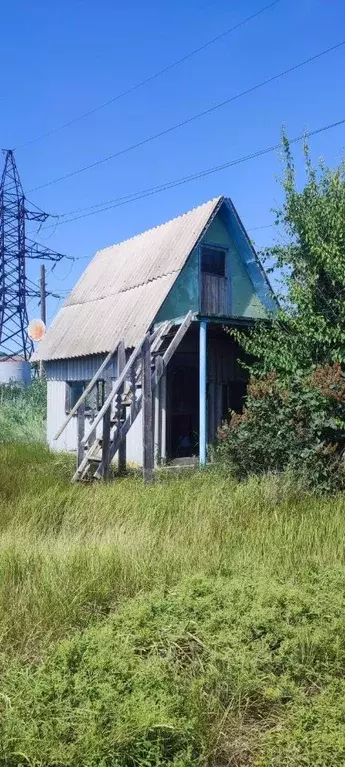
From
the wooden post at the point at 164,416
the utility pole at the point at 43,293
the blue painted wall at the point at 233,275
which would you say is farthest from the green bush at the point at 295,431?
the utility pole at the point at 43,293

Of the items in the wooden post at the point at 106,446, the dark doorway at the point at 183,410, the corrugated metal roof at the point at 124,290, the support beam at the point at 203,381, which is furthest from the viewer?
the dark doorway at the point at 183,410

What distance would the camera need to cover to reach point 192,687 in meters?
2.96

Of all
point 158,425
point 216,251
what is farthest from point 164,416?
point 216,251

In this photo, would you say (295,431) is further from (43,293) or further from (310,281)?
(43,293)

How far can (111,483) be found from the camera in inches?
370

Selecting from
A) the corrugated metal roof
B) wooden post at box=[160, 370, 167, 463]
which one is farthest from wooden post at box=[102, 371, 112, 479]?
wooden post at box=[160, 370, 167, 463]

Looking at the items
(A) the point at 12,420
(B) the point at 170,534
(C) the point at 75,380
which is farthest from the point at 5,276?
(B) the point at 170,534

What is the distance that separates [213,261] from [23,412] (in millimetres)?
9464

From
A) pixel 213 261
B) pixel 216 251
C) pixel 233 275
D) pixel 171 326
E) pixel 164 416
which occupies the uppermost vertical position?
pixel 216 251

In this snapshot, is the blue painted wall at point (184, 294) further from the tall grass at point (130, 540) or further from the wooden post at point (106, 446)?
the tall grass at point (130, 540)

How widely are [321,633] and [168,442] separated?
9.98 meters

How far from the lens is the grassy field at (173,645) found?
8.46 ft

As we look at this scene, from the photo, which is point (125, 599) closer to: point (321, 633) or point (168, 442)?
point (321, 633)

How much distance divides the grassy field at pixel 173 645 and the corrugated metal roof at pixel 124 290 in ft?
23.1
